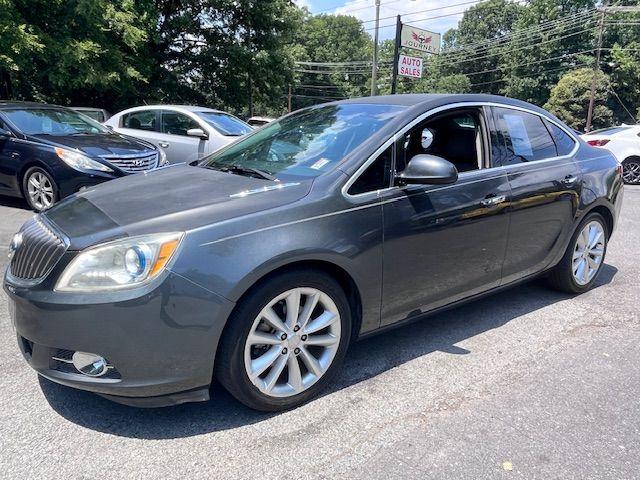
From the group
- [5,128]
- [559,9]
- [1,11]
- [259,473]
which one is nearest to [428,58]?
[559,9]

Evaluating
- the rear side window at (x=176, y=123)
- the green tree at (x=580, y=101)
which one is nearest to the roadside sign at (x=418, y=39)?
the rear side window at (x=176, y=123)

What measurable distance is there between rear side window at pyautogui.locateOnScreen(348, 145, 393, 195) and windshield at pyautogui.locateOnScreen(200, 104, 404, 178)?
0.17 meters

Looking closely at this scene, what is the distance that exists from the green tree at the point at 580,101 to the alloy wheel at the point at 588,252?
130 feet

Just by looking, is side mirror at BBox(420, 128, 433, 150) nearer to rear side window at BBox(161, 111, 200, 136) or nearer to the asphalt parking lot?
the asphalt parking lot

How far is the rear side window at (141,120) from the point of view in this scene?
962 cm

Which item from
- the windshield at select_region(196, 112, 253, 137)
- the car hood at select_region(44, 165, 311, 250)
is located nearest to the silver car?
the windshield at select_region(196, 112, 253, 137)

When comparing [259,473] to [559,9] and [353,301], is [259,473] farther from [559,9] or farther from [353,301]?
[559,9]

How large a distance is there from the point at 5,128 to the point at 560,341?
7278 millimetres

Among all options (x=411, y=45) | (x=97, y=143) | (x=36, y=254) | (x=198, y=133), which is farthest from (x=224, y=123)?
(x=411, y=45)

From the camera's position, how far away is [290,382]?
2.70m

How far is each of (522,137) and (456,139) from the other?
631mm

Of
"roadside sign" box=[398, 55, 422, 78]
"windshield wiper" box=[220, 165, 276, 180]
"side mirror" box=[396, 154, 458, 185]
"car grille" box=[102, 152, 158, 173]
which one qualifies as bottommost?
"car grille" box=[102, 152, 158, 173]

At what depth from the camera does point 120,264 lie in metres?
2.32

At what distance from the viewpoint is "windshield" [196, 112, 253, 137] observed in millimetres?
9120
